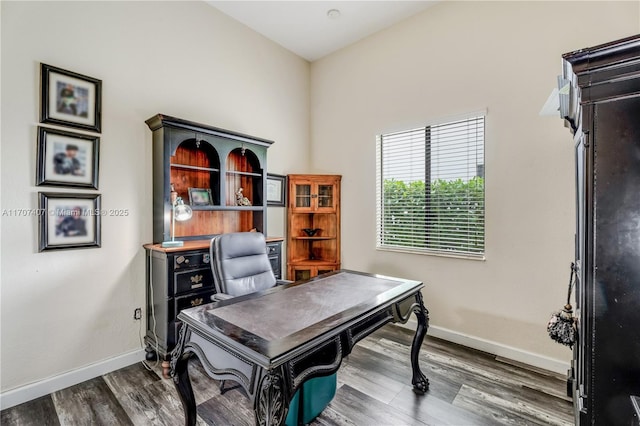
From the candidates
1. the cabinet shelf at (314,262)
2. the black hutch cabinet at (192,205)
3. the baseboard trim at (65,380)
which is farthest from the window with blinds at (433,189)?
the baseboard trim at (65,380)

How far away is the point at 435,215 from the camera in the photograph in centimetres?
308

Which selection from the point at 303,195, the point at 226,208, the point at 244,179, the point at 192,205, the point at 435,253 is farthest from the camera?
the point at 303,195

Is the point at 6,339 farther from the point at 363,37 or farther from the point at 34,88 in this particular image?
the point at 363,37

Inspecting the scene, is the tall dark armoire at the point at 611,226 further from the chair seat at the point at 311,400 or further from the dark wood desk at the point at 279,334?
the chair seat at the point at 311,400

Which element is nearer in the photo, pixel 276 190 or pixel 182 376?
pixel 182 376

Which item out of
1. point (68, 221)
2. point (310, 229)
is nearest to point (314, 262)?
point (310, 229)

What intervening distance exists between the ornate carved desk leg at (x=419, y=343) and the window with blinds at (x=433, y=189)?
1.10 m

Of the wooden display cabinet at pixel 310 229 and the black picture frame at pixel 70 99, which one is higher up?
the black picture frame at pixel 70 99

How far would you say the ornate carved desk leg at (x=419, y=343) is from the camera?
A: 2.04 m

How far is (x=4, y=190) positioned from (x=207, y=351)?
1.87 m

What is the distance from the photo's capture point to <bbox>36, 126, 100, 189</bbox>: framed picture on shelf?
6.76ft

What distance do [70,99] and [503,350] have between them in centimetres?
410

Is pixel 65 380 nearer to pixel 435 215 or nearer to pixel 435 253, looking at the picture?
pixel 435 253

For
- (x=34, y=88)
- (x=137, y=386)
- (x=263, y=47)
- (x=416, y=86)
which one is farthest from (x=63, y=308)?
(x=416, y=86)
